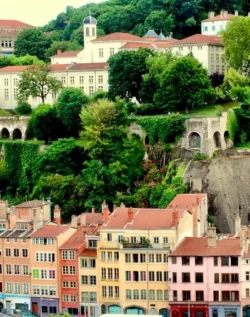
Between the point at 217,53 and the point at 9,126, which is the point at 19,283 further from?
the point at 217,53

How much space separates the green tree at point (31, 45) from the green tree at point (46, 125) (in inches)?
1545

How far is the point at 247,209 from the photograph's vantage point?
9562 centimetres

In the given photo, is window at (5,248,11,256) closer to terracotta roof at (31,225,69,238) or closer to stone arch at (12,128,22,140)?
terracotta roof at (31,225,69,238)

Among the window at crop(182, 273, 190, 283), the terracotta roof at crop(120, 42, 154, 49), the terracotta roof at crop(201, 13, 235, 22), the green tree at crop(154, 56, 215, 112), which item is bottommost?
the window at crop(182, 273, 190, 283)

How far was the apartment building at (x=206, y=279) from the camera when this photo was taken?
78.4 metres

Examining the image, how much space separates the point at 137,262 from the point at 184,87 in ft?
90.7

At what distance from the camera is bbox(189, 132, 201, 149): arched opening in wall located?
101 meters

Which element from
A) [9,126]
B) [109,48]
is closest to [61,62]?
[109,48]

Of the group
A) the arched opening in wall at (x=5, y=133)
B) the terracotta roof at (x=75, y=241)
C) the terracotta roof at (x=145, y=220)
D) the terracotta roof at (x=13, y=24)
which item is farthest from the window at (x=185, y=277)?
the terracotta roof at (x=13, y=24)

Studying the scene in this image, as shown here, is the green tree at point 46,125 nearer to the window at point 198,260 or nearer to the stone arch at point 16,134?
the stone arch at point 16,134

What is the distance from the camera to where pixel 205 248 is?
259ft

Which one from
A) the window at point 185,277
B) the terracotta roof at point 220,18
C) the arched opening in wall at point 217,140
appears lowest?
the window at point 185,277

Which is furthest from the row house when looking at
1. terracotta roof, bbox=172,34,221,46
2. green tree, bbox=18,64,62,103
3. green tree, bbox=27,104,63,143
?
terracotta roof, bbox=172,34,221,46

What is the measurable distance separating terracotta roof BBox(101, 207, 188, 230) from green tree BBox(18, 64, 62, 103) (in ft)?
109
